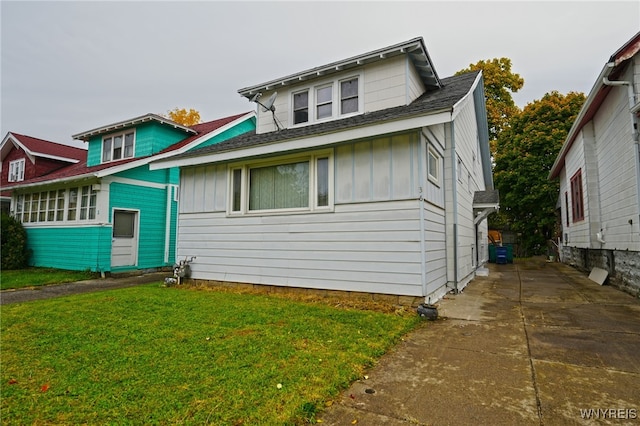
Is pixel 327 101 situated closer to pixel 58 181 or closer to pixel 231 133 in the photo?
pixel 231 133

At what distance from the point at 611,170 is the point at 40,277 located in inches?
651

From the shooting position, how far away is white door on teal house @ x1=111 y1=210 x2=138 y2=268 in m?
11.2

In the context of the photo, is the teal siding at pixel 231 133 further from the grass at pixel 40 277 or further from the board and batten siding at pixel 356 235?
the board and batten siding at pixel 356 235

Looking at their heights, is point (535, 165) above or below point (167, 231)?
above

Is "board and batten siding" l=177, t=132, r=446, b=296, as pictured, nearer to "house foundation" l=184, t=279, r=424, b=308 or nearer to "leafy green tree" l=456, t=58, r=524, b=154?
"house foundation" l=184, t=279, r=424, b=308

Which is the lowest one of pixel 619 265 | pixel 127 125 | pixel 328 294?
pixel 328 294

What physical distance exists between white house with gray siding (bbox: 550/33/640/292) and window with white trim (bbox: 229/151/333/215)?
20.2 feet

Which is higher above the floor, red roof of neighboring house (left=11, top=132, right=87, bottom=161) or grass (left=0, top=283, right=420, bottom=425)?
red roof of neighboring house (left=11, top=132, right=87, bottom=161)

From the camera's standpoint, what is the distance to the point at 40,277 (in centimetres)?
999

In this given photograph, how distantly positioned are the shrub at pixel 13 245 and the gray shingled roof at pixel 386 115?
9672 mm

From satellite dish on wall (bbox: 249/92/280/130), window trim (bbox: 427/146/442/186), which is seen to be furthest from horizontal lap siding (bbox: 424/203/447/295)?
satellite dish on wall (bbox: 249/92/280/130)

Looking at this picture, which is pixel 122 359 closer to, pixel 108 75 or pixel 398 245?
pixel 398 245

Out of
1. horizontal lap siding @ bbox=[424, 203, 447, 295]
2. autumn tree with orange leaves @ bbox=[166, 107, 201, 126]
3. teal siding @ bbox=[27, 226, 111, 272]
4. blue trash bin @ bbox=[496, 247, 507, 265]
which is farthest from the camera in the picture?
autumn tree with orange leaves @ bbox=[166, 107, 201, 126]

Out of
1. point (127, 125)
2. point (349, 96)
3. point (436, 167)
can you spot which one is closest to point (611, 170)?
point (436, 167)
